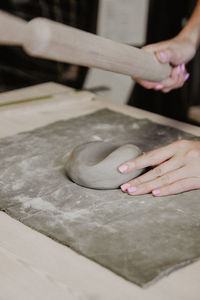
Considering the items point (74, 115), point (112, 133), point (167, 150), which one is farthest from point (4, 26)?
point (74, 115)

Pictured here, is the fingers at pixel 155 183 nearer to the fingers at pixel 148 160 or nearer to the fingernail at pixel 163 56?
the fingers at pixel 148 160

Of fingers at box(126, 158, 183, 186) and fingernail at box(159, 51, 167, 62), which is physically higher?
fingernail at box(159, 51, 167, 62)

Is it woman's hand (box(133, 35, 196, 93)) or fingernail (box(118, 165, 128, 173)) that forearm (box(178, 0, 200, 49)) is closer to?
woman's hand (box(133, 35, 196, 93))

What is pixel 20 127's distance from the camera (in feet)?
4.71

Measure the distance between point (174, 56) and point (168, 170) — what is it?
1.47 feet

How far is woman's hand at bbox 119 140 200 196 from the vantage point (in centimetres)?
104

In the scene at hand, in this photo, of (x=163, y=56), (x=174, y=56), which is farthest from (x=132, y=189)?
(x=174, y=56)

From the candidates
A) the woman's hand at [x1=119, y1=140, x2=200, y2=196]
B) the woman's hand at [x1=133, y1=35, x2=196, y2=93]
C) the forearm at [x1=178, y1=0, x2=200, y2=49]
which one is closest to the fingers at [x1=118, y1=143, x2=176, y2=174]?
the woman's hand at [x1=119, y1=140, x2=200, y2=196]

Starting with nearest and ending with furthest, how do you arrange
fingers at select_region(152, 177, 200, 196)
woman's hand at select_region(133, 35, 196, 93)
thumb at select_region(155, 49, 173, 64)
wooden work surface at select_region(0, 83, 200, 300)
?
1. wooden work surface at select_region(0, 83, 200, 300)
2. fingers at select_region(152, 177, 200, 196)
3. thumb at select_region(155, 49, 173, 64)
4. woman's hand at select_region(133, 35, 196, 93)

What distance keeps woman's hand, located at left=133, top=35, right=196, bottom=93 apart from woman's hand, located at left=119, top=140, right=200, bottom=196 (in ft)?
1.07

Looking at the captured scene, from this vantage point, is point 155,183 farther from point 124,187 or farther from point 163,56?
point 163,56

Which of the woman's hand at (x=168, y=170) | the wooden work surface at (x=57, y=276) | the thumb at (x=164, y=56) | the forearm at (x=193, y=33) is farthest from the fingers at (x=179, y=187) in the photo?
the forearm at (x=193, y=33)

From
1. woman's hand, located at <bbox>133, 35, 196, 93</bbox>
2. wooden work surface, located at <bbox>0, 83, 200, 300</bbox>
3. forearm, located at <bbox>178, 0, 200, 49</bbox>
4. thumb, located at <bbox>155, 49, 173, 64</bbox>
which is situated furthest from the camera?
forearm, located at <bbox>178, 0, 200, 49</bbox>

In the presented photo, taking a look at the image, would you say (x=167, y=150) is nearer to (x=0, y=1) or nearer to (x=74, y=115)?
(x=74, y=115)
